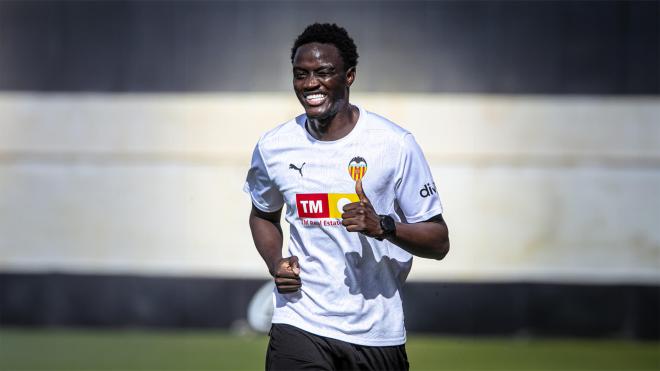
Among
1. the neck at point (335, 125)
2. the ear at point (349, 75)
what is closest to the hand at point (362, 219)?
the neck at point (335, 125)

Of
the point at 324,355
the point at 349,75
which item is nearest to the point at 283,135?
the point at 349,75

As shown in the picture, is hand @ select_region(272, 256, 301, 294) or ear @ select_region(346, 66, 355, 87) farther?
ear @ select_region(346, 66, 355, 87)

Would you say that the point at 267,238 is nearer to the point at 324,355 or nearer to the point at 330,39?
the point at 324,355

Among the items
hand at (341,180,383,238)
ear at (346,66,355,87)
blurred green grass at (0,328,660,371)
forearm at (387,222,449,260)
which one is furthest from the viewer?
blurred green grass at (0,328,660,371)

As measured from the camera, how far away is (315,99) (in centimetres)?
558

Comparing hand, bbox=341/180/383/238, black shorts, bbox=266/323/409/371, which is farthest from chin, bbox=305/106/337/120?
black shorts, bbox=266/323/409/371

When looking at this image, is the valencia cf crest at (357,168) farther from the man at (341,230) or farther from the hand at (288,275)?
the hand at (288,275)

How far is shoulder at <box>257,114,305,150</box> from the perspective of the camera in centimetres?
575

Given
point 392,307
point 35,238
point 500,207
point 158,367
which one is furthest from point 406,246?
point 35,238

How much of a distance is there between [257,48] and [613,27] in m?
4.31

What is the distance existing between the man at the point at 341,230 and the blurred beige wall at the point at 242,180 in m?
8.59

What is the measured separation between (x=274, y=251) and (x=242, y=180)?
8.59m

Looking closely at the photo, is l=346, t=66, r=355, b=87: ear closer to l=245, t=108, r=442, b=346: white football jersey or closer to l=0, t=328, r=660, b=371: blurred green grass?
l=245, t=108, r=442, b=346: white football jersey

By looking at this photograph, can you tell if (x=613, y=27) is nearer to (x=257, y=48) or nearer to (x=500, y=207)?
(x=500, y=207)
